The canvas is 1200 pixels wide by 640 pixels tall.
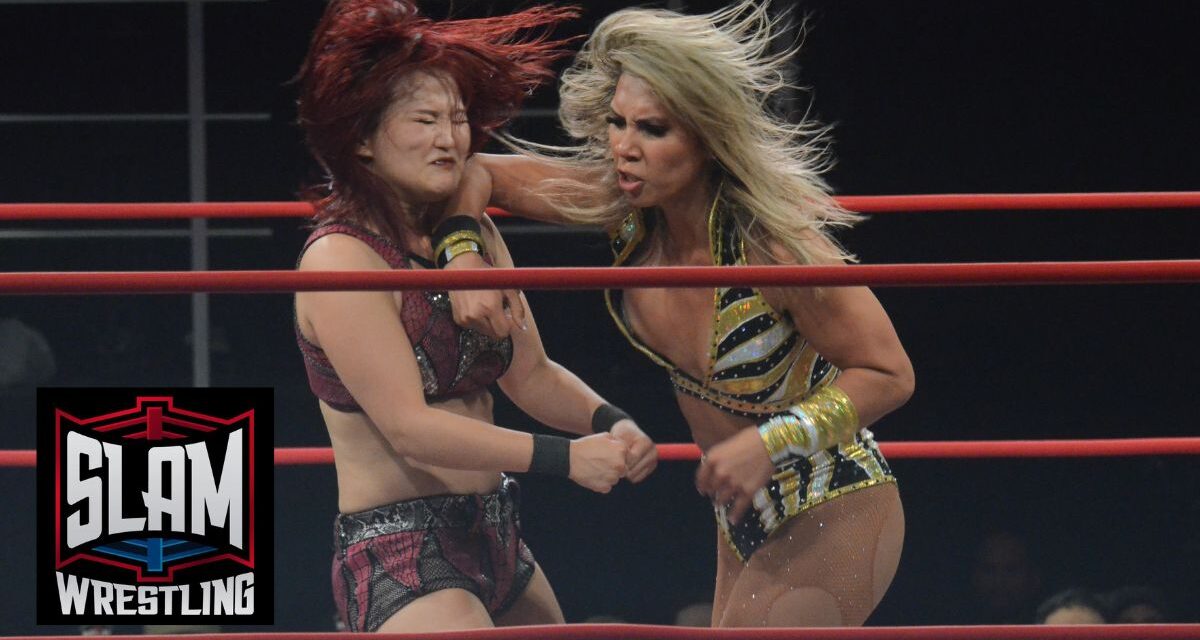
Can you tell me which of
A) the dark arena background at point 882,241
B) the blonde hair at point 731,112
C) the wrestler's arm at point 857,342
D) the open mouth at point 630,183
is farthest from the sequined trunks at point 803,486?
the dark arena background at point 882,241

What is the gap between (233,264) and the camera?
12.5ft

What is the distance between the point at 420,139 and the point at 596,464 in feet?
1.24

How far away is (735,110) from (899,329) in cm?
204

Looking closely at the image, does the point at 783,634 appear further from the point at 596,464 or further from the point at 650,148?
the point at 650,148

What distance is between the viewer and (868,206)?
1.93 meters

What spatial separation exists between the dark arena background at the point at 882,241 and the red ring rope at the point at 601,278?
6.52ft

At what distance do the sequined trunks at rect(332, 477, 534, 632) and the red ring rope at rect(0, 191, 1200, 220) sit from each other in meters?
0.35

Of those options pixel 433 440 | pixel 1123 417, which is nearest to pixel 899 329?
pixel 1123 417

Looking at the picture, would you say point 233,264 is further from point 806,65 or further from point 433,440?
point 433,440

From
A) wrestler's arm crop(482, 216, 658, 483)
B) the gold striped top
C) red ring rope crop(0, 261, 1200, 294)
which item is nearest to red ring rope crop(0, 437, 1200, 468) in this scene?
wrestler's arm crop(482, 216, 658, 483)

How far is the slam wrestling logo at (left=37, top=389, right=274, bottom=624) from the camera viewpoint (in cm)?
154

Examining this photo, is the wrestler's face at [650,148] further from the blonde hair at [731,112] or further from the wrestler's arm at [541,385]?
the wrestler's arm at [541,385]

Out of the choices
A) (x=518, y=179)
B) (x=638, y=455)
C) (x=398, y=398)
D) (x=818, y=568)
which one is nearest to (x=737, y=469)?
(x=638, y=455)

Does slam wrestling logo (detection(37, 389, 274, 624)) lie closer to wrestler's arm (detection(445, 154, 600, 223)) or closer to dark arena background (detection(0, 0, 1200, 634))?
wrestler's arm (detection(445, 154, 600, 223))
